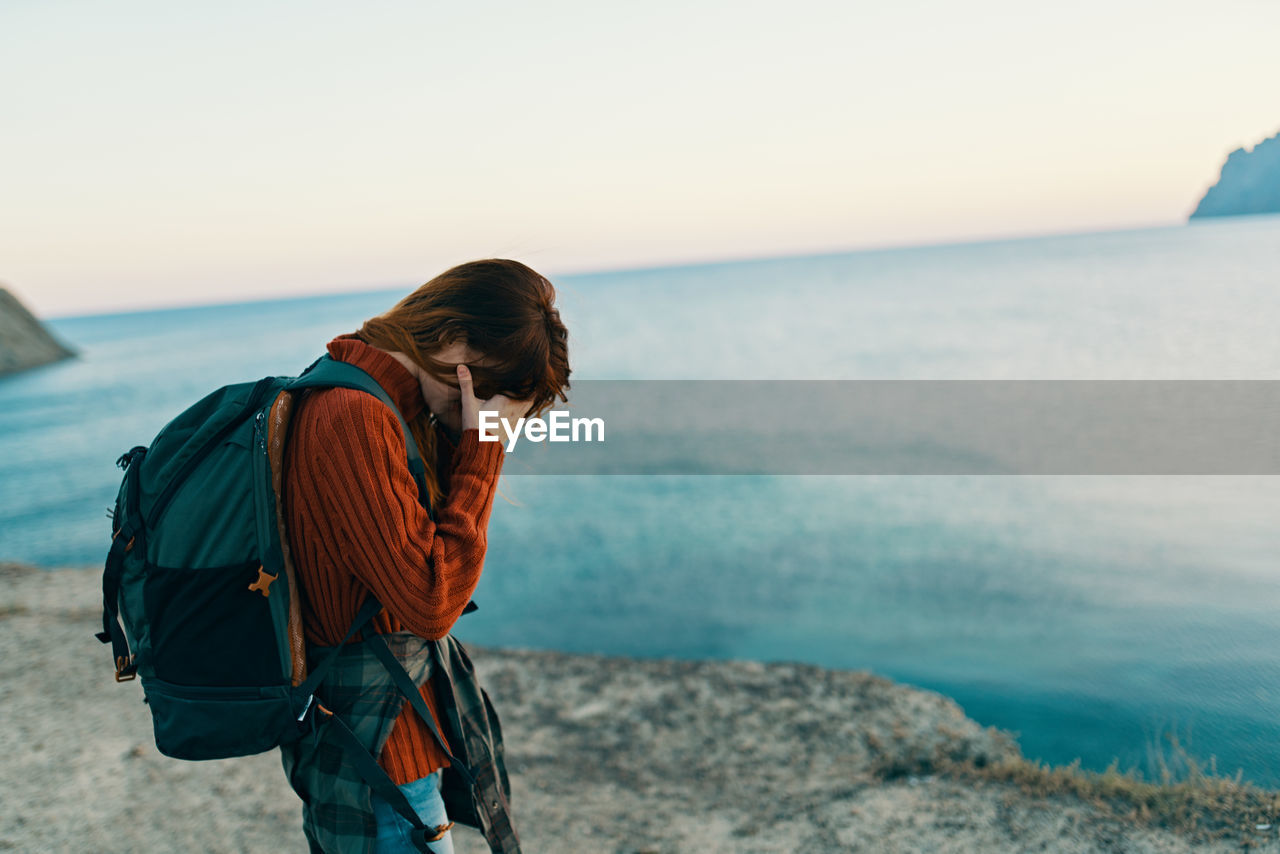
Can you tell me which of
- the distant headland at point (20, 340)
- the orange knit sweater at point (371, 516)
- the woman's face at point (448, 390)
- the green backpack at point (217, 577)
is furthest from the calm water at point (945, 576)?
the distant headland at point (20, 340)

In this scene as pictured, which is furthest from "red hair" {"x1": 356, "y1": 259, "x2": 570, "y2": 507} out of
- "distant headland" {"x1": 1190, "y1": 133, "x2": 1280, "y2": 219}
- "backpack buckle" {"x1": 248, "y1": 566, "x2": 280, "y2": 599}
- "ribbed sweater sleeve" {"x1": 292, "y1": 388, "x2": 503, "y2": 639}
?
"distant headland" {"x1": 1190, "y1": 133, "x2": 1280, "y2": 219}

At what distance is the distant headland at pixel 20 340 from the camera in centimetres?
5144

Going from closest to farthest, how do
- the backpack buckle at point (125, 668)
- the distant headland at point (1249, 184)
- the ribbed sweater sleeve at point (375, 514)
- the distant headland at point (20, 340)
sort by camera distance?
1. the ribbed sweater sleeve at point (375, 514)
2. the backpack buckle at point (125, 668)
3. the distant headland at point (20, 340)
4. the distant headland at point (1249, 184)

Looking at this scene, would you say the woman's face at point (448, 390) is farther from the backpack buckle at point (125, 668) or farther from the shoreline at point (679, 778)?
the shoreline at point (679, 778)

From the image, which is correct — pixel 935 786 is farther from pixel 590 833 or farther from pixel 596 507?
pixel 596 507

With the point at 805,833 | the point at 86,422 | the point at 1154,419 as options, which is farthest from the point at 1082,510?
the point at 86,422

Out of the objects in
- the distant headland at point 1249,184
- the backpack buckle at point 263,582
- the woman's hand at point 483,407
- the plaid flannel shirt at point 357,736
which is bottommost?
the plaid flannel shirt at point 357,736

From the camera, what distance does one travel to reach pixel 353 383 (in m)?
1.62

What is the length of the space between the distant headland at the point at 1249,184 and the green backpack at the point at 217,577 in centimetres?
21371

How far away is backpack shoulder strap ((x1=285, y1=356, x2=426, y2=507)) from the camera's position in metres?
1.62

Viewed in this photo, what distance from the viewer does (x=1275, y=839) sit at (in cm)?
387

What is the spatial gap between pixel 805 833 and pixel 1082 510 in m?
10.7

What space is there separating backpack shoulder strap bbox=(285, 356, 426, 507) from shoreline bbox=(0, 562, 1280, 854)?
3.51m

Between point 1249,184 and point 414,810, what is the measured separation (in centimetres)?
22382
